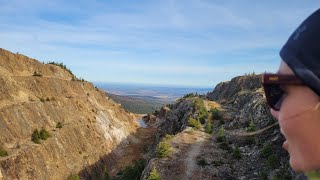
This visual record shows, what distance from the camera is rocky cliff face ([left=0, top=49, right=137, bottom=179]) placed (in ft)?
155

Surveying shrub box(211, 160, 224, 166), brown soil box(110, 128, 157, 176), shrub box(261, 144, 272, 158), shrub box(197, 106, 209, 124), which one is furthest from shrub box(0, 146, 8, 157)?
shrub box(261, 144, 272, 158)

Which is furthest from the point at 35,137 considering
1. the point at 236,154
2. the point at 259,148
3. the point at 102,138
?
the point at 259,148

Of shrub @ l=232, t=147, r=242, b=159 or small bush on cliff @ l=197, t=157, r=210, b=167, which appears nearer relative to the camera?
small bush on cliff @ l=197, t=157, r=210, b=167

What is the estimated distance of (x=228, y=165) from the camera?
1363 inches

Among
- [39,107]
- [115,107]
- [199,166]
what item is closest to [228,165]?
[199,166]

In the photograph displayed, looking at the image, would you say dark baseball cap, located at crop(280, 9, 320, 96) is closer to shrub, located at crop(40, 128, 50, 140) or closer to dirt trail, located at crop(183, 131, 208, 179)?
dirt trail, located at crop(183, 131, 208, 179)

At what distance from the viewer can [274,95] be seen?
2006 millimetres

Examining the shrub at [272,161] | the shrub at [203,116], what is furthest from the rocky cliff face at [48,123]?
the shrub at [272,161]

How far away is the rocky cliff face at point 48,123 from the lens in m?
47.2

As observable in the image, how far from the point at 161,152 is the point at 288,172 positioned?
38.9 ft

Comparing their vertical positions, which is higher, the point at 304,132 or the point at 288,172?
the point at 304,132

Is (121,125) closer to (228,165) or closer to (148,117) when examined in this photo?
(148,117)

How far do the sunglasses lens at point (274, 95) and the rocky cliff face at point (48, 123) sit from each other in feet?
146

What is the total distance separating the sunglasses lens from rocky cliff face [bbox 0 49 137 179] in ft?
146
